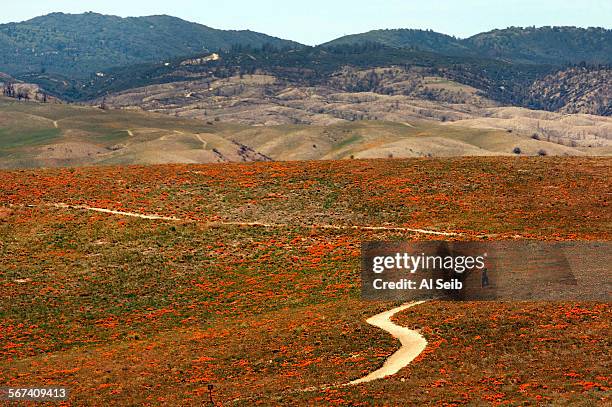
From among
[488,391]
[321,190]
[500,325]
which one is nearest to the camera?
[488,391]

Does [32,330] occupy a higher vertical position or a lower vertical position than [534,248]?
lower

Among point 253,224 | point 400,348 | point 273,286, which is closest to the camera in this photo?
point 400,348

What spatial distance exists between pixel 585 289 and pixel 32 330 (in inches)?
1667

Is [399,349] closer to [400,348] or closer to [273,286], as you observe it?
[400,348]

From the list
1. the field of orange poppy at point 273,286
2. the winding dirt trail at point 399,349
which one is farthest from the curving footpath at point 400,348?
the field of orange poppy at point 273,286

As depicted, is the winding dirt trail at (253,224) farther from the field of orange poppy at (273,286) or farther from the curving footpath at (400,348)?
the curving footpath at (400,348)

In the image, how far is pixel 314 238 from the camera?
8669 centimetres

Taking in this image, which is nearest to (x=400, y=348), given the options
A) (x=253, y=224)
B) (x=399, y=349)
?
(x=399, y=349)

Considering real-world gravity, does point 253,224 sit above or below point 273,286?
above

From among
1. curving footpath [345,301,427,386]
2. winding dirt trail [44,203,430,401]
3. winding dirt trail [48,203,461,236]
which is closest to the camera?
winding dirt trail [44,203,430,401]

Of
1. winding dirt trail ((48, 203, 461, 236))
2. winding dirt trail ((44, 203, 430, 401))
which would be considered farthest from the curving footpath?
winding dirt trail ((48, 203, 461, 236))

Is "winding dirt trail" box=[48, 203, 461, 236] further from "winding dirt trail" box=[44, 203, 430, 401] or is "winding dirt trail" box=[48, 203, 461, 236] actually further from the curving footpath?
the curving footpath

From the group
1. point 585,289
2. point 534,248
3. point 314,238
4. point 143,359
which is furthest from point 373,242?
point 143,359

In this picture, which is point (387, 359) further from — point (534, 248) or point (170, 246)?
point (170, 246)
